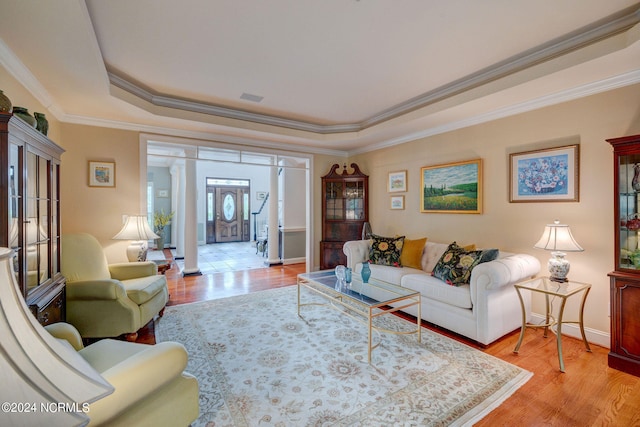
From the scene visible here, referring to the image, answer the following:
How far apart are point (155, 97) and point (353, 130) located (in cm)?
295

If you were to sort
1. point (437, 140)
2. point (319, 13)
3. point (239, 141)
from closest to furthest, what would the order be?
point (319, 13), point (437, 140), point (239, 141)

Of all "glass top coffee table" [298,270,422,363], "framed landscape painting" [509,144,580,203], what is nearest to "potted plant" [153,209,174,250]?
"glass top coffee table" [298,270,422,363]

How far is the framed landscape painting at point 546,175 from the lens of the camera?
9.48 feet

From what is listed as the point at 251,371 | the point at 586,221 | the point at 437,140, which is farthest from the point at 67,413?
the point at 437,140

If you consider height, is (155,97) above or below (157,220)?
above

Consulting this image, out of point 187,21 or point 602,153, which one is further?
point 602,153

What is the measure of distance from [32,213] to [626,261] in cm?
455

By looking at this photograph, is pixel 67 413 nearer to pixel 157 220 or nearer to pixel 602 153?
pixel 602 153

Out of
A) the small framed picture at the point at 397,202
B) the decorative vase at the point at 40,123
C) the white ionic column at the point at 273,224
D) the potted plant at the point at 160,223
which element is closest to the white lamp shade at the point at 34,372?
the decorative vase at the point at 40,123

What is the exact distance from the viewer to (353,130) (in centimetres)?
493

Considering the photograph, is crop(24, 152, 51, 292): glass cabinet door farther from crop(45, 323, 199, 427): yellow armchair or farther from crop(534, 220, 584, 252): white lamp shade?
crop(534, 220, 584, 252): white lamp shade

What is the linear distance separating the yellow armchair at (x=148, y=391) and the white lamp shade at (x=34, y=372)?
0.55 metres

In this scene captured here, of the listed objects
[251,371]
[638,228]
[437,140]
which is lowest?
[251,371]

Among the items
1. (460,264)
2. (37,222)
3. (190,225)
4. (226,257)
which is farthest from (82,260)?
(226,257)
